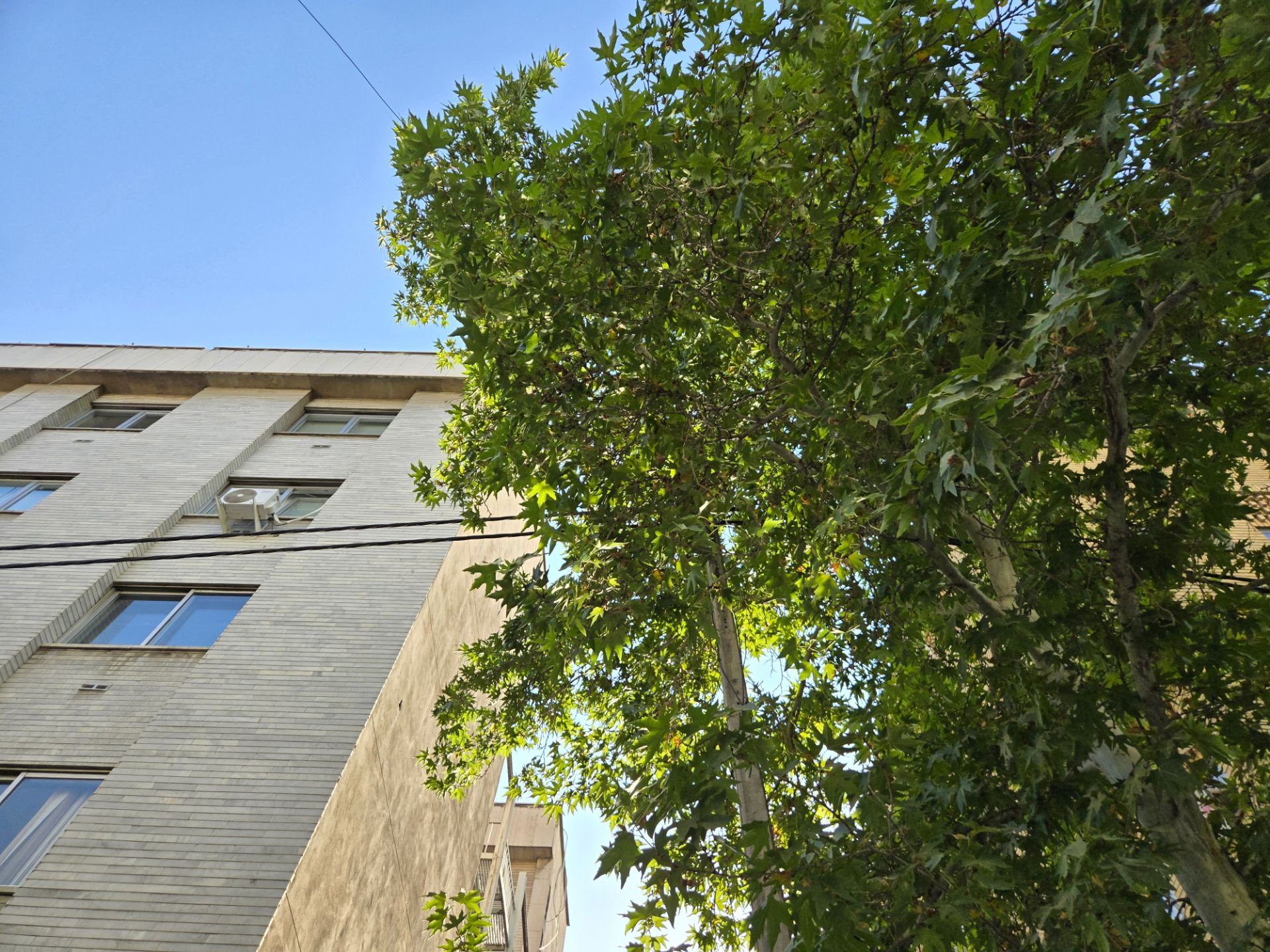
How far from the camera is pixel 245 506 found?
38.9 feet

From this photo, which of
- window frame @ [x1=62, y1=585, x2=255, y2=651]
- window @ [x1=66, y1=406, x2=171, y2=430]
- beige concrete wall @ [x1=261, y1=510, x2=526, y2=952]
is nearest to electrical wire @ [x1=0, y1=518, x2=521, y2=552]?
window frame @ [x1=62, y1=585, x2=255, y2=651]

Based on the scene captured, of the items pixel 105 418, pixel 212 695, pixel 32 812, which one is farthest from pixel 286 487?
pixel 32 812

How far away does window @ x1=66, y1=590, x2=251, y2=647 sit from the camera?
1034cm

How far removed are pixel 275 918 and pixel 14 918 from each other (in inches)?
93.3

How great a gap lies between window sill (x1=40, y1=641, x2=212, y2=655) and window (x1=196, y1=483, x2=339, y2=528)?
297 cm

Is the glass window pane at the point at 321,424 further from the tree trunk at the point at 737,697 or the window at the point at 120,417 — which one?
the tree trunk at the point at 737,697

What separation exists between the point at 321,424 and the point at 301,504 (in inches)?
120

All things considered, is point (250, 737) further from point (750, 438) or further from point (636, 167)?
point (636, 167)

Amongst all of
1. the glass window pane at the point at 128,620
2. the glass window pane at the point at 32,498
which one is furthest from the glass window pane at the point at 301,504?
the glass window pane at the point at 32,498

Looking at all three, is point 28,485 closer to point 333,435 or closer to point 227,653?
point 333,435

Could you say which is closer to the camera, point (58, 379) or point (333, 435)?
point (333, 435)

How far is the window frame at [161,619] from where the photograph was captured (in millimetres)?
9977

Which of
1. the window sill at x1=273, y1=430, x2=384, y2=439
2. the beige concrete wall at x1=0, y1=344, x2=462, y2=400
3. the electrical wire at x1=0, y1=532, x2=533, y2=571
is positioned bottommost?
the electrical wire at x1=0, y1=532, x2=533, y2=571

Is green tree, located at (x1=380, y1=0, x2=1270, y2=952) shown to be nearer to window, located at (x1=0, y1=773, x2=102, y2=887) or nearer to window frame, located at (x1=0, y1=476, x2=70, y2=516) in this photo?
window, located at (x1=0, y1=773, x2=102, y2=887)
